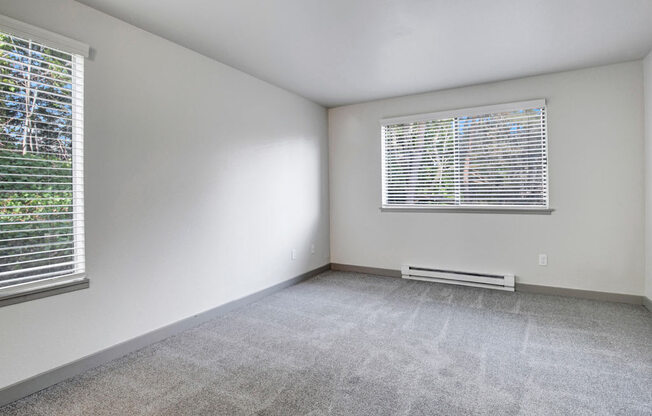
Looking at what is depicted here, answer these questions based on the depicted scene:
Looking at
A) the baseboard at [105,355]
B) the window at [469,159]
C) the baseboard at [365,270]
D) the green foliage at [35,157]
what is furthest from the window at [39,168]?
the window at [469,159]

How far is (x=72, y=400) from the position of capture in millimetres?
1979

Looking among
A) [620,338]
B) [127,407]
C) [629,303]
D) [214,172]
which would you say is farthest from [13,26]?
[629,303]

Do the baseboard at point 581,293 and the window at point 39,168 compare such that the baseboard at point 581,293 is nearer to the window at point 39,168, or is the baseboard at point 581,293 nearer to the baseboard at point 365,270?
the baseboard at point 365,270

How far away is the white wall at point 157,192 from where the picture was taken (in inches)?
87.5

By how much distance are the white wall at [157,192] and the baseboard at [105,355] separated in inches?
2.0

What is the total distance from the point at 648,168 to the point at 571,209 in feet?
2.37

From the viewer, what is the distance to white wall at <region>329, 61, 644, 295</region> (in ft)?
11.3

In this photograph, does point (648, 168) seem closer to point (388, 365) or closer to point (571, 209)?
point (571, 209)

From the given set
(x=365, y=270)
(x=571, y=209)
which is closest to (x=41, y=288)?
(x=365, y=270)

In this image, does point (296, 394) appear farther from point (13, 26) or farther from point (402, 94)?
point (402, 94)

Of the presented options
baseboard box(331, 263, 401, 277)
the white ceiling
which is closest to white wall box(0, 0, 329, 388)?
the white ceiling

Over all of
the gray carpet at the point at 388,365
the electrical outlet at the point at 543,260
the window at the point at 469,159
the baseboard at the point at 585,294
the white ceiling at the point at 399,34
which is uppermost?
the white ceiling at the point at 399,34

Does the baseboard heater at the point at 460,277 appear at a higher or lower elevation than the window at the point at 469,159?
lower

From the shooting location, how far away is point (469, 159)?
419 cm
